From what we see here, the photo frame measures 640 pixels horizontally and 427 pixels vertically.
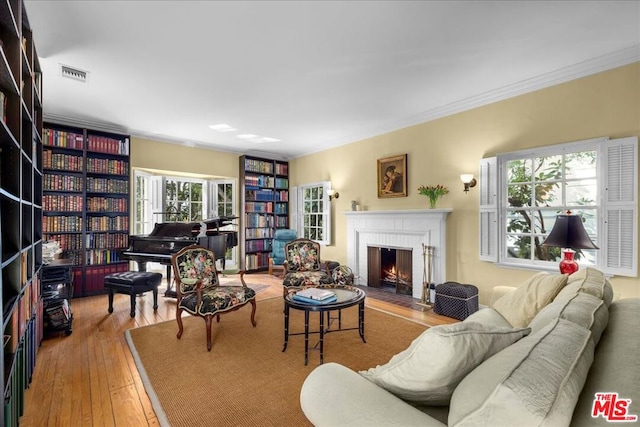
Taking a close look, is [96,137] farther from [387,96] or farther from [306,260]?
[387,96]

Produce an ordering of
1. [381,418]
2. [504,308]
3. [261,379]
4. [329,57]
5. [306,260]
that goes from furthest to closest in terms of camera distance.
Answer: [306,260] < [329,57] < [261,379] < [504,308] < [381,418]

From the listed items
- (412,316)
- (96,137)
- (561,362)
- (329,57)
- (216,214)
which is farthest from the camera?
(216,214)

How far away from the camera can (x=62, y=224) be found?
4.55 meters

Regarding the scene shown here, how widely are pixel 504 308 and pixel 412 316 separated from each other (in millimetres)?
1779

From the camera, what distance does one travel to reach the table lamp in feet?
8.16

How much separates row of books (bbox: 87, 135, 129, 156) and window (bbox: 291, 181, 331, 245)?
135 inches

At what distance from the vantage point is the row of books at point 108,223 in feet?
15.8

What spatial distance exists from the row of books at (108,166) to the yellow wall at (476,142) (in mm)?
3842

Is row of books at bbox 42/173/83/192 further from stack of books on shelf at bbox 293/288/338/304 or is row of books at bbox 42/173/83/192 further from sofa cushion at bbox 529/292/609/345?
sofa cushion at bbox 529/292/609/345

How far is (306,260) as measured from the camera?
14.1ft

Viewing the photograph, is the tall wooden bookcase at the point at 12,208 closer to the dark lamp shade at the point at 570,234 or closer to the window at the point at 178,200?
the window at the point at 178,200

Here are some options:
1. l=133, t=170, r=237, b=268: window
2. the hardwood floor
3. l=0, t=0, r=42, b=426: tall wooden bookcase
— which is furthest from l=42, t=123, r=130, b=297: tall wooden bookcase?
l=0, t=0, r=42, b=426: tall wooden bookcase

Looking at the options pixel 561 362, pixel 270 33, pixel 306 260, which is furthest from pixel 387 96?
pixel 561 362

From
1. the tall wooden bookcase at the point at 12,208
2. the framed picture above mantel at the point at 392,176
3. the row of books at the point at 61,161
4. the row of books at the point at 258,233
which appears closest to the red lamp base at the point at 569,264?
the framed picture above mantel at the point at 392,176
